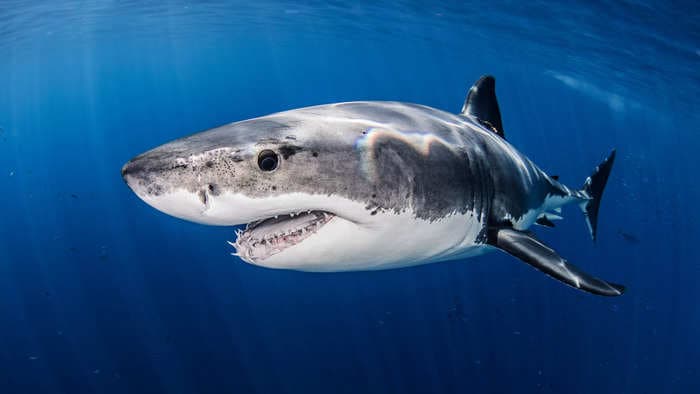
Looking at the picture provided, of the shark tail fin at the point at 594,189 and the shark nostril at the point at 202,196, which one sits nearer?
the shark nostril at the point at 202,196

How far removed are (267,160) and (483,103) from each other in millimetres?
3036

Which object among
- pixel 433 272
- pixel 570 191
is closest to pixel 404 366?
pixel 433 272

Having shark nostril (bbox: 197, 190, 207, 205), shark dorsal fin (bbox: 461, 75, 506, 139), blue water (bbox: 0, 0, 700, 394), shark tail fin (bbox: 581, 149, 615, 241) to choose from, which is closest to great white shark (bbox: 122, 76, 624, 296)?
shark nostril (bbox: 197, 190, 207, 205)

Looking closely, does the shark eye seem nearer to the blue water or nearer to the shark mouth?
the shark mouth

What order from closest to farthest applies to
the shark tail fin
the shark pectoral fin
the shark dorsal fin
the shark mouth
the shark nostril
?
the shark nostril, the shark mouth, the shark pectoral fin, the shark dorsal fin, the shark tail fin

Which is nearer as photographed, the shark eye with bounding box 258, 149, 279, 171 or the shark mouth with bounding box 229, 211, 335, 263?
the shark eye with bounding box 258, 149, 279, 171

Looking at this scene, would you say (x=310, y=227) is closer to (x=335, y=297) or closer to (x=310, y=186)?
(x=310, y=186)

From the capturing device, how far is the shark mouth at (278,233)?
1.81 m

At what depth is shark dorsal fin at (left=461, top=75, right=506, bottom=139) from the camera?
13.1 ft

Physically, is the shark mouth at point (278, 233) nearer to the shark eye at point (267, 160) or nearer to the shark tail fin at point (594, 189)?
the shark eye at point (267, 160)

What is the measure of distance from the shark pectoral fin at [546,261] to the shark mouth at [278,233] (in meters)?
1.23

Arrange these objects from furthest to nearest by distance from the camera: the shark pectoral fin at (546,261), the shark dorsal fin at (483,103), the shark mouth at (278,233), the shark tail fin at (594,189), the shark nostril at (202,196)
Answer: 1. the shark tail fin at (594,189)
2. the shark dorsal fin at (483,103)
3. the shark pectoral fin at (546,261)
4. the shark mouth at (278,233)
5. the shark nostril at (202,196)

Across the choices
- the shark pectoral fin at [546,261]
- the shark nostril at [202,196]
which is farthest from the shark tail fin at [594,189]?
the shark nostril at [202,196]

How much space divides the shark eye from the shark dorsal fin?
279 cm
